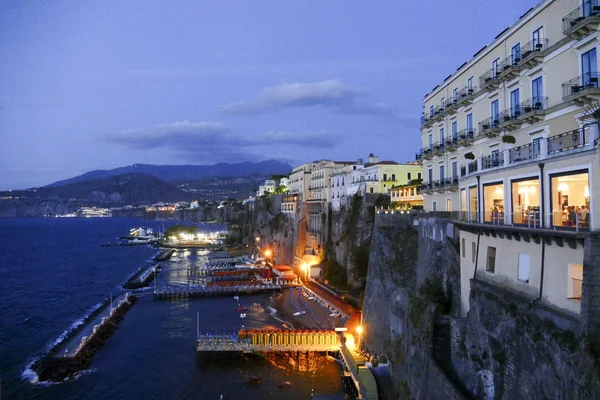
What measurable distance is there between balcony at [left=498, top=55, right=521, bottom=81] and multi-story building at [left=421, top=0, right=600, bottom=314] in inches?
2.5

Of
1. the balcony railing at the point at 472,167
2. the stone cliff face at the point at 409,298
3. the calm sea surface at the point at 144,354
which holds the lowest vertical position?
the calm sea surface at the point at 144,354

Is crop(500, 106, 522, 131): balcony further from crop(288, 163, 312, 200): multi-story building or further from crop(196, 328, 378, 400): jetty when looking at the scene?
crop(288, 163, 312, 200): multi-story building

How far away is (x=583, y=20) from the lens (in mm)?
14844

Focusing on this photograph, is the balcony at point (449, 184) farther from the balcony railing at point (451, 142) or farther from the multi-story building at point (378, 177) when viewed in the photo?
the multi-story building at point (378, 177)

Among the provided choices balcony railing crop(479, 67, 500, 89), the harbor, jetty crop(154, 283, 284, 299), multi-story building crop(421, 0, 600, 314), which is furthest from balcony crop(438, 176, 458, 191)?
jetty crop(154, 283, 284, 299)

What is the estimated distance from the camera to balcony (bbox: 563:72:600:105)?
48.8 feet

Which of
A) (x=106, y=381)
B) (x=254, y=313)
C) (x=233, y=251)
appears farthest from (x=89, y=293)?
(x=233, y=251)

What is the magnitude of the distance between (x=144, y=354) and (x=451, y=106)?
1345 inches

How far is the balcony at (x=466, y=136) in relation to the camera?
80.8ft

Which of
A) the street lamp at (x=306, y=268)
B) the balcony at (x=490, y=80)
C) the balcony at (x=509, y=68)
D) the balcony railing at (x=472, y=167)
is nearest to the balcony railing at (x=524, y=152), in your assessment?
the balcony railing at (x=472, y=167)

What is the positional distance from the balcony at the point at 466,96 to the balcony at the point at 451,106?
420 mm

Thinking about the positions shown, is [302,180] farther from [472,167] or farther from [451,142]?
[472,167]

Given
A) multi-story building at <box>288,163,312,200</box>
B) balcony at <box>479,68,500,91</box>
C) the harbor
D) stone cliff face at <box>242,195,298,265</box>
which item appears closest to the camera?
balcony at <box>479,68,500,91</box>

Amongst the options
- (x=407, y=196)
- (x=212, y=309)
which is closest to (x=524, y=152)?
(x=407, y=196)
